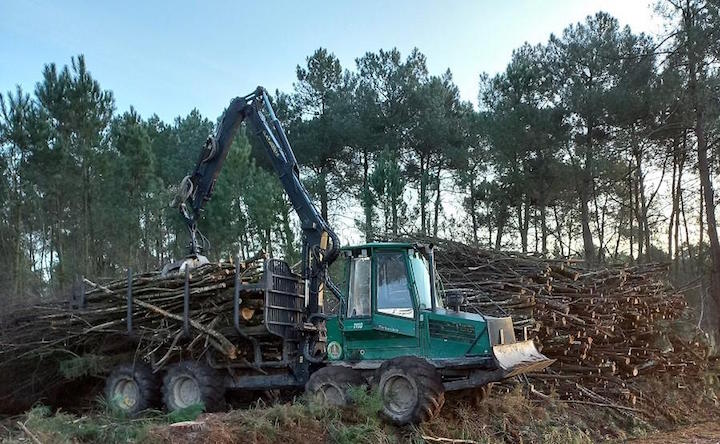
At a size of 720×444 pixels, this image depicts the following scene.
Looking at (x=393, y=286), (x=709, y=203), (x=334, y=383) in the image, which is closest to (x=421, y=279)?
(x=393, y=286)

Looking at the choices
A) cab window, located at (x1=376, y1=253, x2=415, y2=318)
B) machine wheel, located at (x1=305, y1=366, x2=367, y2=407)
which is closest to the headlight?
machine wheel, located at (x1=305, y1=366, x2=367, y2=407)

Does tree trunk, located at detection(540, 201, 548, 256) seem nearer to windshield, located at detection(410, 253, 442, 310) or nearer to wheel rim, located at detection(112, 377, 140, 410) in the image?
windshield, located at detection(410, 253, 442, 310)

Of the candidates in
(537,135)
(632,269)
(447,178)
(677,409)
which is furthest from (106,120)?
(677,409)

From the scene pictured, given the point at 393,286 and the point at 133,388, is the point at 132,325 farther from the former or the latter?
the point at 393,286

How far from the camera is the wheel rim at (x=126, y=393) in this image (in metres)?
10.0

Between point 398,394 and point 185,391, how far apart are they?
139 inches

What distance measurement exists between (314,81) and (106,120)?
8.60 m

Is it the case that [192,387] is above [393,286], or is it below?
below

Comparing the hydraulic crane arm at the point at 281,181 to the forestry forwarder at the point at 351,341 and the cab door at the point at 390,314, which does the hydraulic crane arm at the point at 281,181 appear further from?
the cab door at the point at 390,314

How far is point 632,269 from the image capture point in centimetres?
1444

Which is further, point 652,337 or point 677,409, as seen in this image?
point 652,337

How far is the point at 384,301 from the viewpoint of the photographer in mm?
8625

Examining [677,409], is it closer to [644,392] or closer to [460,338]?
[644,392]

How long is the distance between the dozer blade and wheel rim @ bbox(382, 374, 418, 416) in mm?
1058
